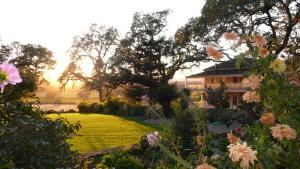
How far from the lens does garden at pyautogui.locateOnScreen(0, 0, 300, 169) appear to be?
10.8ft

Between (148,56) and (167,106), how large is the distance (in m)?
11.1

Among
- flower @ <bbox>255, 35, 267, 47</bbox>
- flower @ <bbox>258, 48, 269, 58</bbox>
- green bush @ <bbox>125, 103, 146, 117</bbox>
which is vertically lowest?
green bush @ <bbox>125, 103, 146, 117</bbox>

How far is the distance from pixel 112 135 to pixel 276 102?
16729 millimetres

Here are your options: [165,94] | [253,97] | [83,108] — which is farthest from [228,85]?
[253,97]

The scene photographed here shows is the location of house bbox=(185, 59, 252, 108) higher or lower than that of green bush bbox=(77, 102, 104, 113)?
higher

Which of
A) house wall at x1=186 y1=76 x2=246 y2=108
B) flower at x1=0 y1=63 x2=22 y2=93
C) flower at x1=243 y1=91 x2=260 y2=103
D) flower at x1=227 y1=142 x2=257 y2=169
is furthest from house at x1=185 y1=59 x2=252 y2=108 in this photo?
flower at x1=0 y1=63 x2=22 y2=93

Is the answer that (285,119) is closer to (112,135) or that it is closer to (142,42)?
(112,135)

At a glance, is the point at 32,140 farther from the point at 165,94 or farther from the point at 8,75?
the point at 165,94

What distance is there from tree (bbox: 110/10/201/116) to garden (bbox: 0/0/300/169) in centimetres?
11

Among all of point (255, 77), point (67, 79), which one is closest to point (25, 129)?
point (255, 77)

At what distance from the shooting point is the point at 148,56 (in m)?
42.6

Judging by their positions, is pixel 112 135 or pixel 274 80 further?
pixel 112 135

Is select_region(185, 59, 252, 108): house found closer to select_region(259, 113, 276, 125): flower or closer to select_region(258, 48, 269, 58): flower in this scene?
select_region(258, 48, 269, 58): flower

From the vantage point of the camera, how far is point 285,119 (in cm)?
317
